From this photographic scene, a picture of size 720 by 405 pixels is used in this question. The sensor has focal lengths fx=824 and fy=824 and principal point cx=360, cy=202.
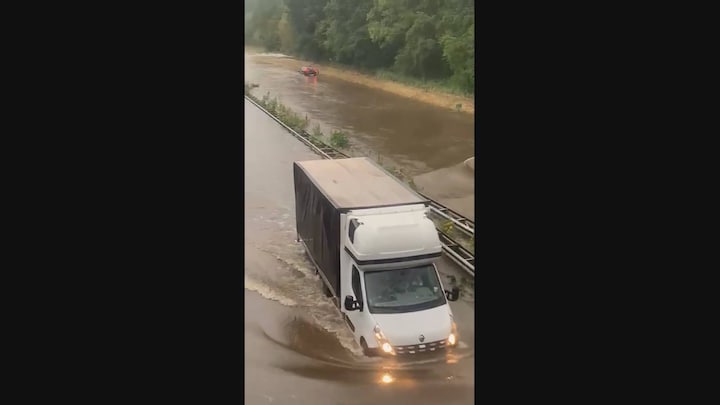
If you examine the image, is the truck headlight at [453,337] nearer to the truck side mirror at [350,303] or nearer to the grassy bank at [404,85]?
the truck side mirror at [350,303]

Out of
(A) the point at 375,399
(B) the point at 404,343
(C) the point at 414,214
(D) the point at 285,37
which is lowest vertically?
(A) the point at 375,399

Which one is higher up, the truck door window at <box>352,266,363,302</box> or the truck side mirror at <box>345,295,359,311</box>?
the truck door window at <box>352,266,363,302</box>

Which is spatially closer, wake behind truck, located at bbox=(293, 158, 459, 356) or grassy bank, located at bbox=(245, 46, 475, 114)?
wake behind truck, located at bbox=(293, 158, 459, 356)

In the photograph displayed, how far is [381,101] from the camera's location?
19.3 feet

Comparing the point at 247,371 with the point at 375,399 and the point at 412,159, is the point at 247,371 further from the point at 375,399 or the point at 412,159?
the point at 412,159

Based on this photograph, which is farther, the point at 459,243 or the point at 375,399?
the point at 459,243

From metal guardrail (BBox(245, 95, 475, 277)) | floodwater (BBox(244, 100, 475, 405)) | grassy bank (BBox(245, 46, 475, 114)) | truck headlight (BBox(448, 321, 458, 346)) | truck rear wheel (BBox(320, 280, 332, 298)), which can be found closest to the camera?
floodwater (BBox(244, 100, 475, 405))

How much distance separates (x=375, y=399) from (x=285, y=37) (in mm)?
2508

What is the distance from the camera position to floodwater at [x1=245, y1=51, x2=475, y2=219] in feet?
18.4

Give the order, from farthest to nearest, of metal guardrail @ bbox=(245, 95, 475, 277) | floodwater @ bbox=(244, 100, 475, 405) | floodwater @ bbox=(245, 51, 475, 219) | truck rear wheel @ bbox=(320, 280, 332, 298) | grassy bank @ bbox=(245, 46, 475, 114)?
grassy bank @ bbox=(245, 46, 475, 114) < floodwater @ bbox=(245, 51, 475, 219) < metal guardrail @ bbox=(245, 95, 475, 277) < truck rear wheel @ bbox=(320, 280, 332, 298) < floodwater @ bbox=(244, 100, 475, 405)

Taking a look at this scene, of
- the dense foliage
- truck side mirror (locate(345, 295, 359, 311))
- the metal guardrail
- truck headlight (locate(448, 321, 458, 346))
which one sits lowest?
truck headlight (locate(448, 321, 458, 346))

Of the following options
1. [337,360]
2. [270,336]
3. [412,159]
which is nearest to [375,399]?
[337,360]

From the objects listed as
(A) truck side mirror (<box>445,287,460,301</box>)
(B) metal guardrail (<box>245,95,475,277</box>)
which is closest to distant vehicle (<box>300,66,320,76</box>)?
(B) metal guardrail (<box>245,95,475,277</box>)

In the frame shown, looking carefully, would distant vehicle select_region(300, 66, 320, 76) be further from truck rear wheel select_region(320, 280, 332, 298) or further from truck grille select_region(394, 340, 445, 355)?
truck grille select_region(394, 340, 445, 355)
